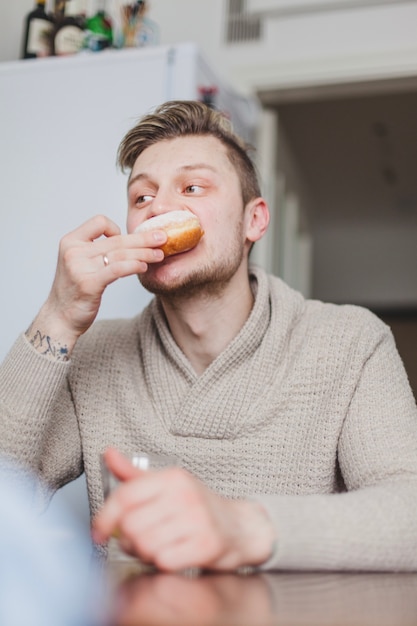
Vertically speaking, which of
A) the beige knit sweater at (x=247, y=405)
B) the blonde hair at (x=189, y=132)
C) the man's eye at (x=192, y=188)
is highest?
the blonde hair at (x=189, y=132)

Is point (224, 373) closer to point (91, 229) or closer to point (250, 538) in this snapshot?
point (91, 229)

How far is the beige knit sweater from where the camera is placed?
3.81 ft

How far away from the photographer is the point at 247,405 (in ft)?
4.05

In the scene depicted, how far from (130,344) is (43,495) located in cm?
33

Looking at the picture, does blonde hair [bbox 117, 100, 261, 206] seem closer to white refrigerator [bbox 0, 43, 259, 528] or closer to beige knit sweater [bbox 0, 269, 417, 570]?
beige knit sweater [bbox 0, 269, 417, 570]

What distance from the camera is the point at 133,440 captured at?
4.18ft

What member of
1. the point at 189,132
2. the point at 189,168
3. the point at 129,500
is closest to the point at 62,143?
the point at 189,132

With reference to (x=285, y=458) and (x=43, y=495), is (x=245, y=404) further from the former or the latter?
(x=43, y=495)

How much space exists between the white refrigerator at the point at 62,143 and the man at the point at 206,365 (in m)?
0.60

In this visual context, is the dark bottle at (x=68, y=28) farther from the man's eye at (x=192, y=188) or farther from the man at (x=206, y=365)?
the man's eye at (x=192, y=188)

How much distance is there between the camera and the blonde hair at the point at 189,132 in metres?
1.41

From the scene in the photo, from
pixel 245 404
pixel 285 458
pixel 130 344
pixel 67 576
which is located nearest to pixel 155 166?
pixel 130 344

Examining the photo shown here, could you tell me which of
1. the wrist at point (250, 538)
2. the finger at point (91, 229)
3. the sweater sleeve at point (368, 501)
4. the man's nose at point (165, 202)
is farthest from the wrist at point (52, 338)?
the wrist at point (250, 538)

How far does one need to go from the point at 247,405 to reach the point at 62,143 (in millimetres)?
1205
